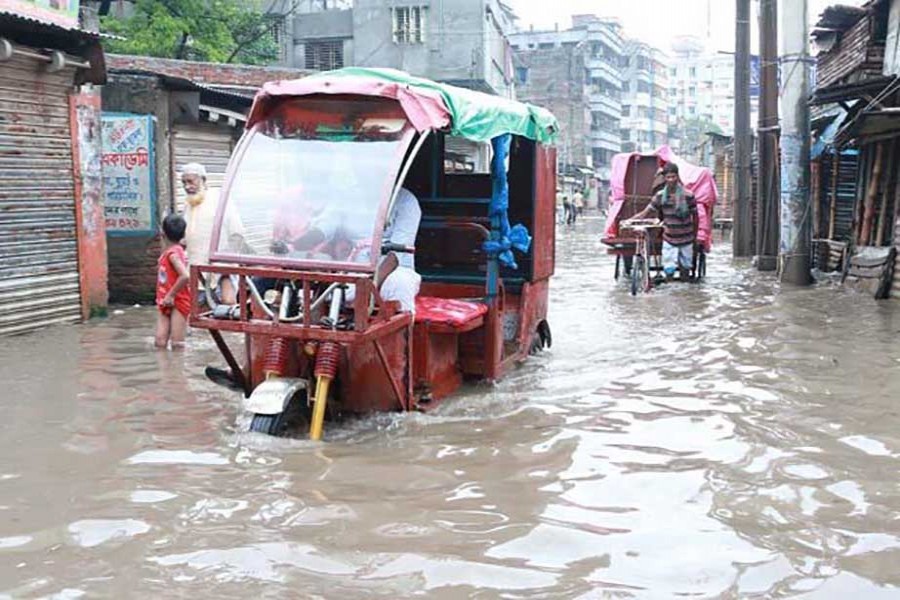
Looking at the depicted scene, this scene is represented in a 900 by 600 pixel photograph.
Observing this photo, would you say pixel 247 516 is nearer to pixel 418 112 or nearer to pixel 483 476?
pixel 483 476

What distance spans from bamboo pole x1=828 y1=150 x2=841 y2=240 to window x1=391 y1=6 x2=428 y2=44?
23.3 metres

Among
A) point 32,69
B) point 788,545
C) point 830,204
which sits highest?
point 32,69

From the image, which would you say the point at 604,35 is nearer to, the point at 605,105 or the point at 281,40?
the point at 605,105

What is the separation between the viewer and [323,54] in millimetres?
39812

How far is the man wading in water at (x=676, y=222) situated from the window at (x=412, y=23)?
973 inches

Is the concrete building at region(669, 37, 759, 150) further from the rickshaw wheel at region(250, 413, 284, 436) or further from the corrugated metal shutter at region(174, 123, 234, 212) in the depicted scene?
the rickshaw wheel at region(250, 413, 284, 436)

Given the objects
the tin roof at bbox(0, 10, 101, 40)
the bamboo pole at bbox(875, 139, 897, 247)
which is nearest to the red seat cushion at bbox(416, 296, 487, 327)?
the tin roof at bbox(0, 10, 101, 40)

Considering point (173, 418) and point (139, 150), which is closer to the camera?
point (173, 418)

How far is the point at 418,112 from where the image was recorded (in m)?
5.80

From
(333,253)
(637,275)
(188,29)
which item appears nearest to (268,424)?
(333,253)

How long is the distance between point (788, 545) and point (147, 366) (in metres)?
5.93

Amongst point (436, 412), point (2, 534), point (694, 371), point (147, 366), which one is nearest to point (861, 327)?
point (694, 371)

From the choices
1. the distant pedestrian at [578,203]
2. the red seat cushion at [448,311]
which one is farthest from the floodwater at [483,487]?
the distant pedestrian at [578,203]

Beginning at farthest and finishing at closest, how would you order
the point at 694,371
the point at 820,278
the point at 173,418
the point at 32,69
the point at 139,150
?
the point at 820,278 < the point at 139,150 < the point at 32,69 < the point at 694,371 < the point at 173,418
